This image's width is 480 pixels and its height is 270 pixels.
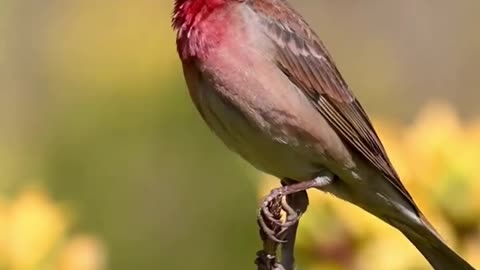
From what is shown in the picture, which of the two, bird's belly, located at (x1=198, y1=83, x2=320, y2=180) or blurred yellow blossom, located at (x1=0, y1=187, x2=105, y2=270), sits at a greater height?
bird's belly, located at (x1=198, y1=83, x2=320, y2=180)

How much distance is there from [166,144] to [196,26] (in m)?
1.57

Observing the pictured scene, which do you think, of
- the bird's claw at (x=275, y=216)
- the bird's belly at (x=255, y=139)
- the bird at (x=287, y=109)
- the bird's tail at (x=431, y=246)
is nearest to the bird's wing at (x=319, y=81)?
the bird at (x=287, y=109)

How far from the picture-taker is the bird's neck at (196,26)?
4.74 m

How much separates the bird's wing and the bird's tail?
0.37 ft

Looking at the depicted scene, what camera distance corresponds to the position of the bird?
4.69 metres

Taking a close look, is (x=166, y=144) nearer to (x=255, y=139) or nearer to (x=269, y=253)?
(x=255, y=139)

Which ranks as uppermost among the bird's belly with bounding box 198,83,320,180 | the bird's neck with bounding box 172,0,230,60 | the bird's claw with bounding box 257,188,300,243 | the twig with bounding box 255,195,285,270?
the bird's neck with bounding box 172,0,230,60

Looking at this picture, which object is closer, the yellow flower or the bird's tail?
the yellow flower

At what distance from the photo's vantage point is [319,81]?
508cm

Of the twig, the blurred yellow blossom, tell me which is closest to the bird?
the twig

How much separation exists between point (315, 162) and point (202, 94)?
41 centimetres

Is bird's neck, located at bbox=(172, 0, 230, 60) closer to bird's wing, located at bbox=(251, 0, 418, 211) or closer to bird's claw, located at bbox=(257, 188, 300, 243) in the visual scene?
bird's wing, located at bbox=(251, 0, 418, 211)

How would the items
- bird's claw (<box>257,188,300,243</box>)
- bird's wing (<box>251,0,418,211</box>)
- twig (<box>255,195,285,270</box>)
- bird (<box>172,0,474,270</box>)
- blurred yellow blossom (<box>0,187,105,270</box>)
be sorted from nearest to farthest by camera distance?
twig (<box>255,195,285,270</box>) < bird's claw (<box>257,188,300,243</box>) < blurred yellow blossom (<box>0,187,105,270</box>) < bird (<box>172,0,474,270</box>) < bird's wing (<box>251,0,418,211</box>)

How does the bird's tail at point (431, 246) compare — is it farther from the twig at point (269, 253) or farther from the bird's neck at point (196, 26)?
the bird's neck at point (196, 26)
